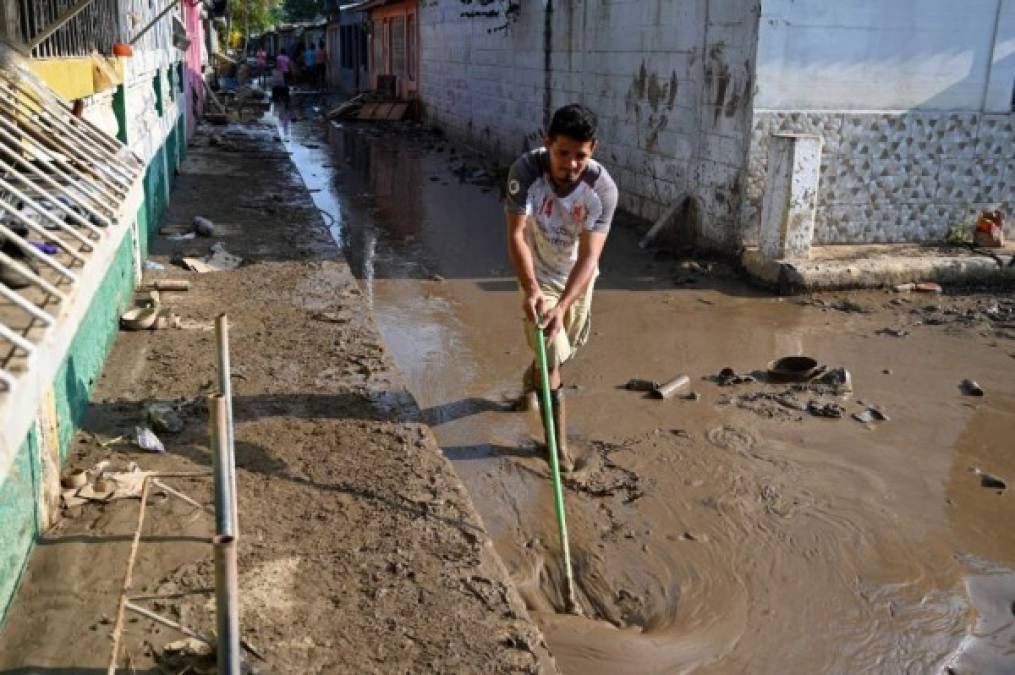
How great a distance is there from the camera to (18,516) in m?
2.95

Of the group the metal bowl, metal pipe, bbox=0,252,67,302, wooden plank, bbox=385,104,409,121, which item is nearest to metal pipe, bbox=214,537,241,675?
metal pipe, bbox=0,252,67,302

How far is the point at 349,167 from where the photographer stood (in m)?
15.5

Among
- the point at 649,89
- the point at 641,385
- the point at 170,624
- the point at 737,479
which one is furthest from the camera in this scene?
the point at 649,89

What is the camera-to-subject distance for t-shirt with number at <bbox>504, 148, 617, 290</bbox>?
4383mm

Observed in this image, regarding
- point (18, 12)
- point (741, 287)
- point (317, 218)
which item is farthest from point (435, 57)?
point (18, 12)

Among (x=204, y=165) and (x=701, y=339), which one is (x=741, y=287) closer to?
(x=701, y=339)

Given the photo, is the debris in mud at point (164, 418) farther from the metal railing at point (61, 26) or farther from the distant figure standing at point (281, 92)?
the distant figure standing at point (281, 92)

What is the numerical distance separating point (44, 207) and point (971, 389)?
17.6ft

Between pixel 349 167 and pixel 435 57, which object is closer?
pixel 349 167

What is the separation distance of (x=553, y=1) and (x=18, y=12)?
996cm

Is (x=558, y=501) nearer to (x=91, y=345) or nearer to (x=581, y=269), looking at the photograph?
(x=581, y=269)

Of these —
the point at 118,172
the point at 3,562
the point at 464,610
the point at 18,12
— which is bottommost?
the point at 464,610

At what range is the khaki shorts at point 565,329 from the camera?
4652 millimetres

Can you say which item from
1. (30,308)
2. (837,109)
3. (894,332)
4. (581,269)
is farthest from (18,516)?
(837,109)
